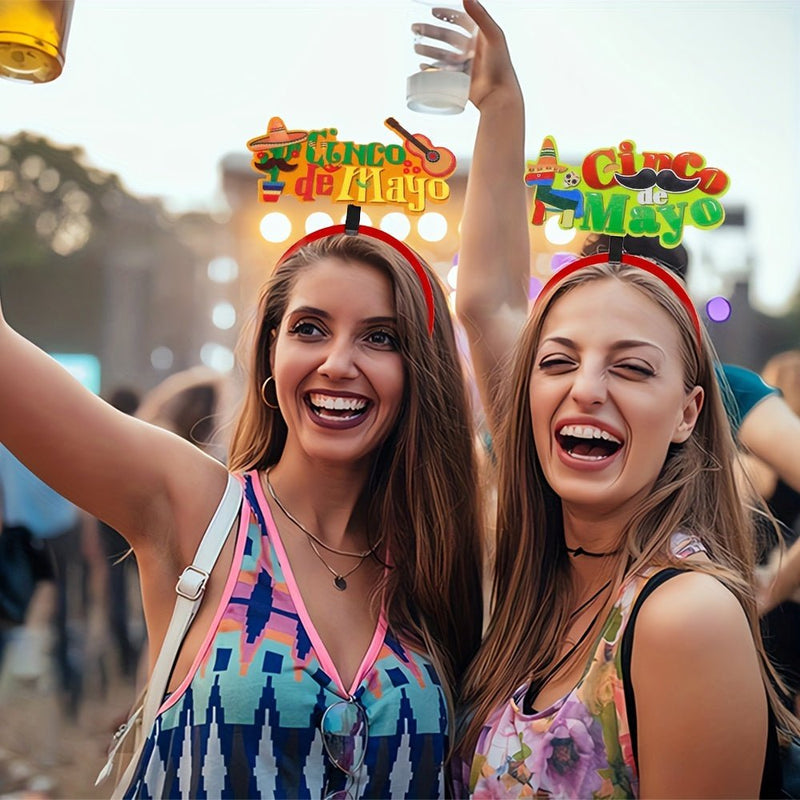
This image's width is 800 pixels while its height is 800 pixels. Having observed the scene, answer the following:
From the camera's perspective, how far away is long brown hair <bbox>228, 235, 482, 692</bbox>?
62.3 inches

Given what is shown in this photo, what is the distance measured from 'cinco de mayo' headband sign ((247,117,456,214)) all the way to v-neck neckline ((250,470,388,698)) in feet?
1.87

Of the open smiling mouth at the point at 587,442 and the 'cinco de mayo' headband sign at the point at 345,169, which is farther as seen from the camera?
the 'cinco de mayo' headband sign at the point at 345,169

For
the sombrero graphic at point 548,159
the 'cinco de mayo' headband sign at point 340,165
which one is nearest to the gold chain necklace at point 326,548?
the 'cinco de mayo' headband sign at point 340,165

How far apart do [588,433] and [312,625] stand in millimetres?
518

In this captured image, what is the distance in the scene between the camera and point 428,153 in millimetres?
1707

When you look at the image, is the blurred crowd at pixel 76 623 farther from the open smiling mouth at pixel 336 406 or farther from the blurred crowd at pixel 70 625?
the open smiling mouth at pixel 336 406

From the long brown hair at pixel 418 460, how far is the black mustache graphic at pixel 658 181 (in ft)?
1.30

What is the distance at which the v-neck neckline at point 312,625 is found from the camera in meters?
1.34

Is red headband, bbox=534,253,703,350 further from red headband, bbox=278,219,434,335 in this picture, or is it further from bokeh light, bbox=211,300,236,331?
bokeh light, bbox=211,300,236,331

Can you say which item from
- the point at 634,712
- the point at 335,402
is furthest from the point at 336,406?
the point at 634,712

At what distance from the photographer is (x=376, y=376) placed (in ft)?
5.09

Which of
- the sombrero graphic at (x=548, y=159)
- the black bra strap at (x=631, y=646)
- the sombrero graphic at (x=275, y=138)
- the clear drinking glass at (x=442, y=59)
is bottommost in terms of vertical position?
the black bra strap at (x=631, y=646)

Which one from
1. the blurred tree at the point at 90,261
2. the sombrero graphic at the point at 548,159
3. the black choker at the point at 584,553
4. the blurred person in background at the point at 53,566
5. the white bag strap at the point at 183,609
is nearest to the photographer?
the white bag strap at the point at 183,609

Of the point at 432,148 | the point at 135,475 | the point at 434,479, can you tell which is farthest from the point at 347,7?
the point at 135,475
